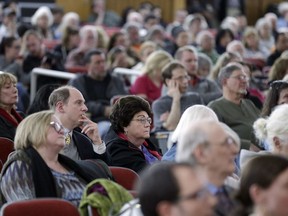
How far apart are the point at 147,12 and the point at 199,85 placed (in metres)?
9.63

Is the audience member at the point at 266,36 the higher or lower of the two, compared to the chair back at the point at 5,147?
lower

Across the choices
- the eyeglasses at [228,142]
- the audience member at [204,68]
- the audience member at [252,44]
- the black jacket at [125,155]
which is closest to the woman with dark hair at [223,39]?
the audience member at [252,44]

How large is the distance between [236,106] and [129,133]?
1960 mm

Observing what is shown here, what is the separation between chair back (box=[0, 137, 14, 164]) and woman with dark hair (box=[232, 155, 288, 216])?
270 cm

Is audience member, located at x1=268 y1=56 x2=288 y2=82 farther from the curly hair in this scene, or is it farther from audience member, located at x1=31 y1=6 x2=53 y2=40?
audience member, located at x1=31 y1=6 x2=53 y2=40

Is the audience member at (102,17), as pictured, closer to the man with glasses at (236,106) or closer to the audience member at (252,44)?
the audience member at (252,44)

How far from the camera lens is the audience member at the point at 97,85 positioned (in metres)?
9.95

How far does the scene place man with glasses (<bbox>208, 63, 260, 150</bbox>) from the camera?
833 centimetres

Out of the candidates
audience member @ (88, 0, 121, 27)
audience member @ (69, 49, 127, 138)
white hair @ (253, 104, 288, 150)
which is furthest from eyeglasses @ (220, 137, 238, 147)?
audience member @ (88, 0, 121, 27)

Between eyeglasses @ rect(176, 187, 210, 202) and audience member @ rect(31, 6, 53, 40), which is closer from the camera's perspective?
eyeglasses @ rect(176, 187, 210, 202)

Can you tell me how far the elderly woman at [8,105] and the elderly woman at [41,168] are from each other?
1.88m

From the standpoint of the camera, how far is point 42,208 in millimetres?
4957

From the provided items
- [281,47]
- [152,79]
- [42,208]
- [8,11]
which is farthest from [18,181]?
[8,11]

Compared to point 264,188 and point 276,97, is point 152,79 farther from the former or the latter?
point 264,188
